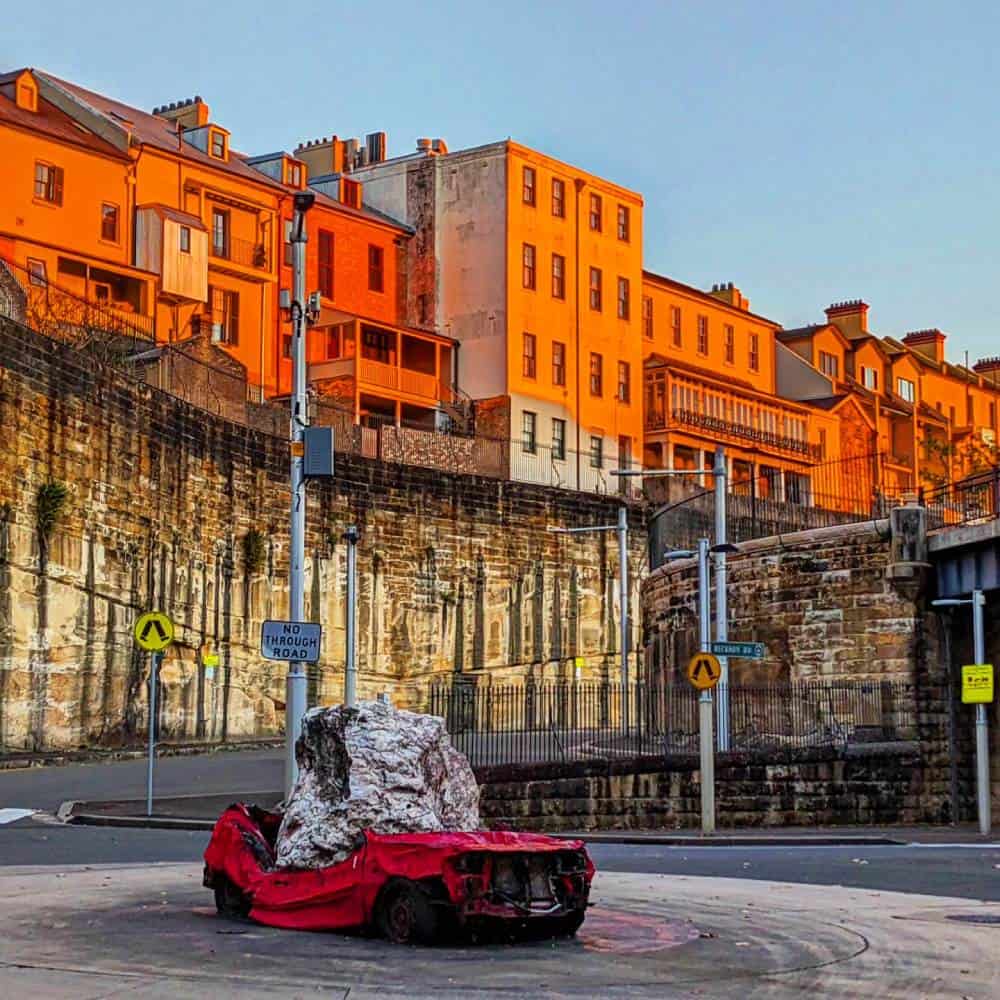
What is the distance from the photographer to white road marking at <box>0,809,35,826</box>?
81.5ft

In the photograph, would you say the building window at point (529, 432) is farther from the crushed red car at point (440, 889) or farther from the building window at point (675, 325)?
the crushed red car at point (440, 889)

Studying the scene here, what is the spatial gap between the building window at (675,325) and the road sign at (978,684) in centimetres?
5142

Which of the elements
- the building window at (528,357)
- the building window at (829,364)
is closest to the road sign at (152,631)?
the building window at (528,357)

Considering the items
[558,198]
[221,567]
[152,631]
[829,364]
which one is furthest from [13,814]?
[829,364]

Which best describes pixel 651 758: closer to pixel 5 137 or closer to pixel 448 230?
pixel 5 137

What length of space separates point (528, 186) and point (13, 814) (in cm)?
4691

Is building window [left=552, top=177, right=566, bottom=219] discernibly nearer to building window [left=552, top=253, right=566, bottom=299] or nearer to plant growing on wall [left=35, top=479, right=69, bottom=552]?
building window [left=552, top=253, right=566, bottom=299]

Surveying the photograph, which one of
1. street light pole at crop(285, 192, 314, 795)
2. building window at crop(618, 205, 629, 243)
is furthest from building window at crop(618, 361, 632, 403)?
street light pole at crop(285, 192, 314, 795)

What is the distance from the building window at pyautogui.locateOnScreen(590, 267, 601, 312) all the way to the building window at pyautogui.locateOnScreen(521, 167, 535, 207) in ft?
14.9

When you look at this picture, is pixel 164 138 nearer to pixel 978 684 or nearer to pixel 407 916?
pixel 978 684

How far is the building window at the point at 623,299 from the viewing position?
7350 cm

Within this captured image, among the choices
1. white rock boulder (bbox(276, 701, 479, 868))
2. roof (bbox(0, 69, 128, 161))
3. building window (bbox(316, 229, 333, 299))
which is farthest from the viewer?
building window (bbox(316, 229, 333, 299))

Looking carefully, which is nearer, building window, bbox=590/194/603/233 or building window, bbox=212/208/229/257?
building window, bbox=212/208/229/257

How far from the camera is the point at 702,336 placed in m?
81.2
